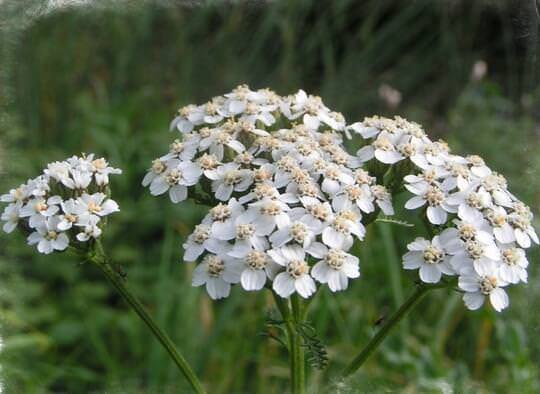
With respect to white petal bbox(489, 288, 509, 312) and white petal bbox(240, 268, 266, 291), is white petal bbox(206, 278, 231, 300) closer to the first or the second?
white petal bbox(240, 268, 266, 291)

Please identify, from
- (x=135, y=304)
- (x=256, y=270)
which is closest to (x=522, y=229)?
(x=256, y=270)

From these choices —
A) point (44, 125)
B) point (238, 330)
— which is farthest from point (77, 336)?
point (44, 125)

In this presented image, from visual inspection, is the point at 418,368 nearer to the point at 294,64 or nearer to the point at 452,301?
the point at 452,301

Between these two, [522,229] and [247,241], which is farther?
[522,229]

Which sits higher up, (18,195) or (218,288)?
(18,195)

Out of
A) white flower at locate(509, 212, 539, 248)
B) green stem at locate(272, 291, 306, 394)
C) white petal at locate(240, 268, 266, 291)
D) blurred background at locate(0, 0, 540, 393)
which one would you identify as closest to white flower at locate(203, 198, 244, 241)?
white petal at locate(240, 268, 266, 291)

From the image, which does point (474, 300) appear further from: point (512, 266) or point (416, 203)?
point (416, 203)
